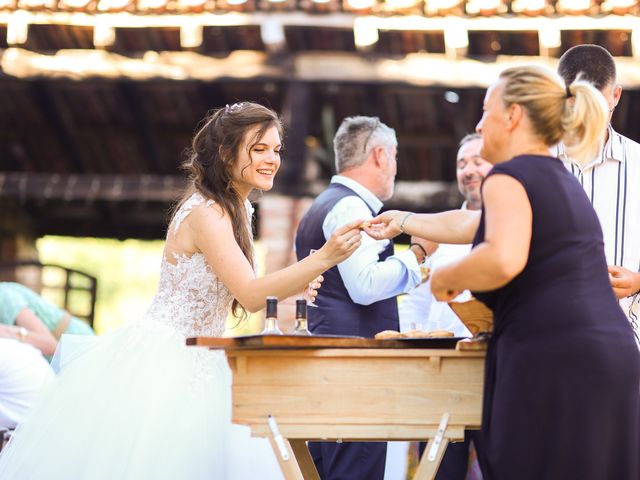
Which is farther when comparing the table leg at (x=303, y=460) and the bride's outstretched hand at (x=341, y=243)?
the table leg at (x=303, y=460)

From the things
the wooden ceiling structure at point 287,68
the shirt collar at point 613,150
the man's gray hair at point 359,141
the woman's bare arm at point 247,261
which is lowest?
the woman's bare arm at point 247,261

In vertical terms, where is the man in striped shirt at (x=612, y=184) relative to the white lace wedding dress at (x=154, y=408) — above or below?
above

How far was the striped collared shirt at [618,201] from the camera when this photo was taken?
3701mm

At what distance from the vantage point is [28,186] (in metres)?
10.7

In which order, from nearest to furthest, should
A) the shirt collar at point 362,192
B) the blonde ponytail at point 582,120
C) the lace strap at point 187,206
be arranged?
the blonde ponytail at point 582,120 → the lace strap at point 187,206 → the shirt collar at point 362,192

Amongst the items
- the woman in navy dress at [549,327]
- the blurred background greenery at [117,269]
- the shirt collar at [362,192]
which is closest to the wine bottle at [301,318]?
the woman in navy dress at [549,327]

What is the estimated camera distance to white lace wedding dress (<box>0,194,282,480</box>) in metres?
3.52

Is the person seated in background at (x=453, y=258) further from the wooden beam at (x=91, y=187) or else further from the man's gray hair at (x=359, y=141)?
the wooden beam at (x=91, y=187)

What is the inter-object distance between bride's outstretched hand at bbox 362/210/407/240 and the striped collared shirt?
0.72m

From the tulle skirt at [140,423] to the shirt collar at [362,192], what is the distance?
4.37ft

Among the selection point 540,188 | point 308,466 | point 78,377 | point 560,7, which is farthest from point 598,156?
point 560,7

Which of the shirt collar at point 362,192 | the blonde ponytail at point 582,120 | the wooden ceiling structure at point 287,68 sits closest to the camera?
the blonde ponytail at point 582,120

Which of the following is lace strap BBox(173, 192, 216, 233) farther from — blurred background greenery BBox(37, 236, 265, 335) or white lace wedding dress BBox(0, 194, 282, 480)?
blurred background greenery BBox(37, 236, 265, 335)

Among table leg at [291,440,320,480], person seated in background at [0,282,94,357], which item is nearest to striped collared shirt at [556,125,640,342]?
table leg at [291,440,320,480]
